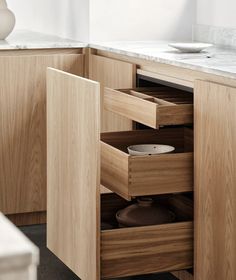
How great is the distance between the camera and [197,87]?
83.8 inches

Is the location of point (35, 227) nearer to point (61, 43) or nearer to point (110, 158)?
point (61, 43)

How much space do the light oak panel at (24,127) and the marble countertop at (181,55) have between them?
26 centimetres

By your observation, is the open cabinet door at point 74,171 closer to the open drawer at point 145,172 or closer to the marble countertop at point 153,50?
the open drawer at point 145,172

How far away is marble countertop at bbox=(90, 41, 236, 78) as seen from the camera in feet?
6.92

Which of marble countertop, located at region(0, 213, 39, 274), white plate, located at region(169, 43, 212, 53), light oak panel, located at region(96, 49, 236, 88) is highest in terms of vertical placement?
white plate, located at region(169, 43, 212, 53)

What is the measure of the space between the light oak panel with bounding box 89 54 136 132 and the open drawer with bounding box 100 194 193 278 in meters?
0.64

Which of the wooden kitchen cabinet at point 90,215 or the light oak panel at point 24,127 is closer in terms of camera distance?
the wooden kitchen cabinet at point 90,215

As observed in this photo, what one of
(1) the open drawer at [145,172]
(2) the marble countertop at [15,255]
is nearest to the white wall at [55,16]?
(1) the open drawer at [145,172]

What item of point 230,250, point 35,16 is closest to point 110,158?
point 230,250

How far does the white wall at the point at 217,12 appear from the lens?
296 centimetres

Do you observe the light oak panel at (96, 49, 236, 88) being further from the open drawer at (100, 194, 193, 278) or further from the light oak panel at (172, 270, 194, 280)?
the light oak panel at (172, 270, 194, 280)

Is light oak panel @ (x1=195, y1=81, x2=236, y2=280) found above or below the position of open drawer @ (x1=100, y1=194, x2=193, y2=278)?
above

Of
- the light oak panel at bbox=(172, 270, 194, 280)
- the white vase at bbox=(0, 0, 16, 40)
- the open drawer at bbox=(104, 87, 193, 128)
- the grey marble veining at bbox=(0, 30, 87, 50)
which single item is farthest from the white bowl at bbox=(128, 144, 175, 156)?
the white vase at bbox=(0, 0, 16, 40)

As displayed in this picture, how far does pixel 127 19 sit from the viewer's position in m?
3.19
